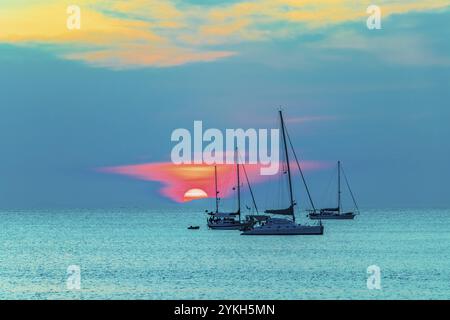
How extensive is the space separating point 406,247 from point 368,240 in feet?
44.3

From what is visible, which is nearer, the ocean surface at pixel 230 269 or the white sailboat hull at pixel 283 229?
the ocean surface at pixel 230 269

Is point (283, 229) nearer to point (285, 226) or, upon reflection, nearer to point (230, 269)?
point (285, 226)

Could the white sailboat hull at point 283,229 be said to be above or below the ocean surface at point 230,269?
above

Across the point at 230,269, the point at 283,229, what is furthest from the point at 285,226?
the point at 230,269

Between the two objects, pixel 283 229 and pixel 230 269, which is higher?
pixel 283 229

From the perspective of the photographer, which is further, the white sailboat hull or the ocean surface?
the white sailboat hull

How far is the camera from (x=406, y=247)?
8981 cm

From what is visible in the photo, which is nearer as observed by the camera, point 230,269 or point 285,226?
point 230,269

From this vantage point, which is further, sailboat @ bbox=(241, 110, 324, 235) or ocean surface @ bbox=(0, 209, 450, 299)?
sailboat @ bbox=(241, 110, 324, 235)

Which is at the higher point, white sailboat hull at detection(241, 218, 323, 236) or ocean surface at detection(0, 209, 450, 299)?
white sailboat hull at detection(241, 218, 323, 236)
